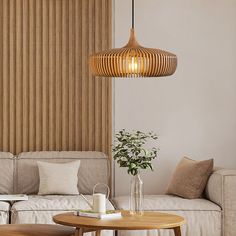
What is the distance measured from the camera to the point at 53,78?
6.75 metres

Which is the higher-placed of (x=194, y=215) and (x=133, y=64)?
(x=133, y=64)

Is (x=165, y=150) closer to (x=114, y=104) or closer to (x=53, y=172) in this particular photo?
(x=114, y=104)

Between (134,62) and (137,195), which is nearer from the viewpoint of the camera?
(134,62)

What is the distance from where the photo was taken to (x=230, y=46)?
22.6 feet

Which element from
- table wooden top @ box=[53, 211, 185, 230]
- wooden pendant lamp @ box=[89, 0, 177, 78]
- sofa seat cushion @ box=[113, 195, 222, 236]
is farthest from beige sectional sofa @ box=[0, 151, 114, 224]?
wooden pendant lamp @ box=[89, 0, 177, 78]

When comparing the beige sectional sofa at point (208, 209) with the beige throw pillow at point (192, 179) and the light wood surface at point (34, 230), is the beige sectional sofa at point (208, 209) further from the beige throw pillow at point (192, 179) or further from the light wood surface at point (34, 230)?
the light wood surface at point (34, 230)

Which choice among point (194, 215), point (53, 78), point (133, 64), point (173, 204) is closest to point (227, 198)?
point (194, 215)

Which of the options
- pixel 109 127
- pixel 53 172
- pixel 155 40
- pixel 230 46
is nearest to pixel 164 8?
pixel 155 40

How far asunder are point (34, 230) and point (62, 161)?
1930 millimetres

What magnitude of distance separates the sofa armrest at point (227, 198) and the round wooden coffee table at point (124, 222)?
1.12 meters

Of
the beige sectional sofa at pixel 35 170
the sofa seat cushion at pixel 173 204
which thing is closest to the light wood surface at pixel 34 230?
the sofa seat cushion at pixel 173 204

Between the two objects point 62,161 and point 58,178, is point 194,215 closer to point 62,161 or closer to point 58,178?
point 58,178

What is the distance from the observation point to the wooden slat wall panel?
6.71 m

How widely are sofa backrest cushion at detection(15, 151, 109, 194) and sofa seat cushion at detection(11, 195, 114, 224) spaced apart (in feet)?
1.77
